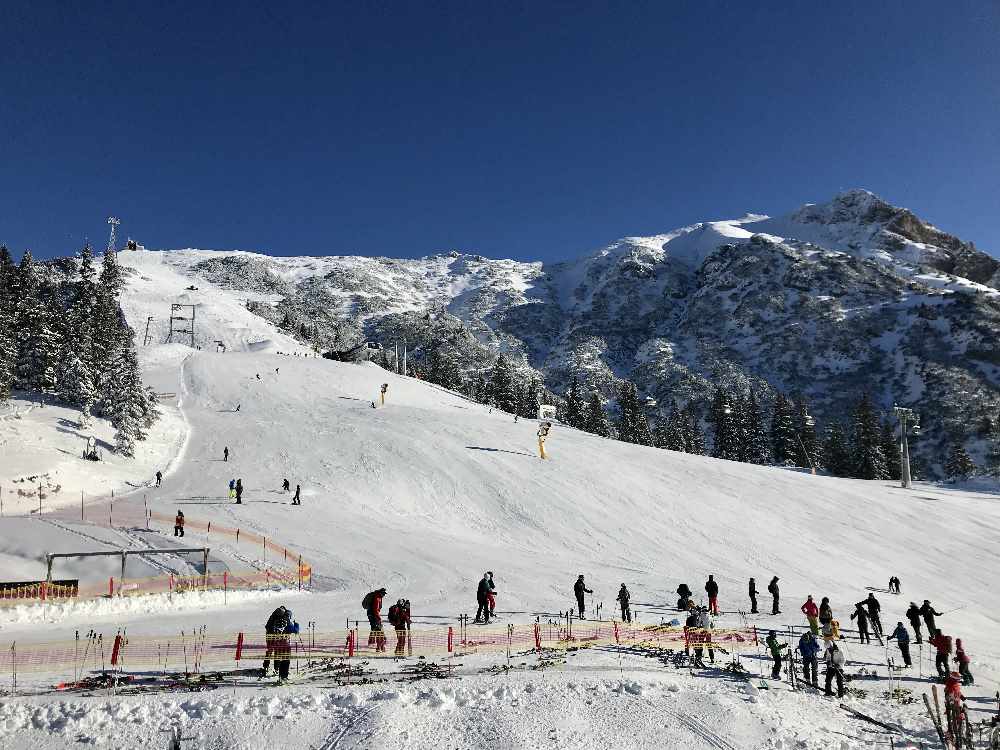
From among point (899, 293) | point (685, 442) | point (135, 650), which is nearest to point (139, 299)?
point (685, 442)

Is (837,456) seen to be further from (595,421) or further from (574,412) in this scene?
(574,412)

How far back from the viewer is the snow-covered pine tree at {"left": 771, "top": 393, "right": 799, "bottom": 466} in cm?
7756

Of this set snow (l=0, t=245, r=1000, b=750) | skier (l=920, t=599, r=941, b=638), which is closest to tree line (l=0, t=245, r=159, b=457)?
A: snow (l=0, t=245, r=1000, b=750)

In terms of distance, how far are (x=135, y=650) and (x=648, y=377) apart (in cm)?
17037

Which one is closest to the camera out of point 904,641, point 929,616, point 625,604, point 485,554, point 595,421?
point 904,641

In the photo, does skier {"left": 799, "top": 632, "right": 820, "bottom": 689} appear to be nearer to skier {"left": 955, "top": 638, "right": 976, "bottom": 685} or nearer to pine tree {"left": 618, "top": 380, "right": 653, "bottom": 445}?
skier {"left": 955, "top": 638, "right": 976, "bottom": 685}

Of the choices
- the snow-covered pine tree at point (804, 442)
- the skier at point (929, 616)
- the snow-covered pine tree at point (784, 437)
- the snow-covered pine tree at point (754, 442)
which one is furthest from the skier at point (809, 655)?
the snow-covered pine tree at point (754, 442)

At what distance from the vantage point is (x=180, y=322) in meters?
103

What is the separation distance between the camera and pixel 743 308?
192375 millimetres

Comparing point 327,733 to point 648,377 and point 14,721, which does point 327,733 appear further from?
point 648,377

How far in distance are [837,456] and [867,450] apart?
4753 millimetres

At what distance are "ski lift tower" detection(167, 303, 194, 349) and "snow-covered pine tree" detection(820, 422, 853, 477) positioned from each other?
90215mm

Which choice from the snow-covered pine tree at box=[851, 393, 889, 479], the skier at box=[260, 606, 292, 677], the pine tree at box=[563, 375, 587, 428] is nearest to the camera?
the skier at box=[260, 606, 292, 677]

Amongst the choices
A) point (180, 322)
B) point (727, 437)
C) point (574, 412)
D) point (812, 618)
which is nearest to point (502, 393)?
point (574, 412)
